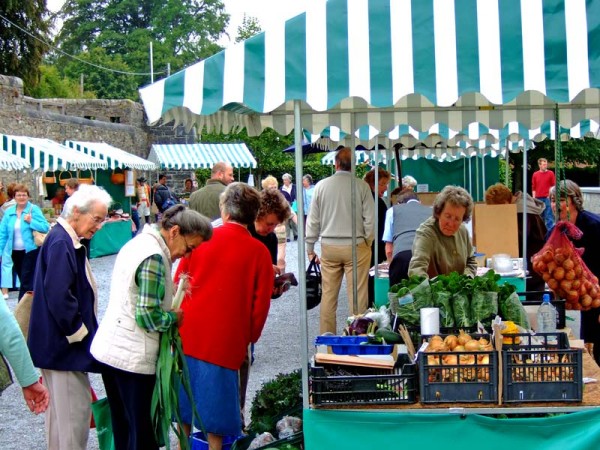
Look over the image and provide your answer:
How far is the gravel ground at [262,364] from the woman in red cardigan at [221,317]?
2.20 feet

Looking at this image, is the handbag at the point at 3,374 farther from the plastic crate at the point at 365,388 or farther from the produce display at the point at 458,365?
the produce display at the point at 458,365

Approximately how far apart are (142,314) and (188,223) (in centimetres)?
47

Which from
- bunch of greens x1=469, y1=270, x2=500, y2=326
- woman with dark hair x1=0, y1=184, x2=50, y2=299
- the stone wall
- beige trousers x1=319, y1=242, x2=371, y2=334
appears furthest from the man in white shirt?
the stone wall

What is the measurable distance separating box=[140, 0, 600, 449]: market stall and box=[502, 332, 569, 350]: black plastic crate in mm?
337

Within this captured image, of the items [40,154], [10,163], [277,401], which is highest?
[40,154]

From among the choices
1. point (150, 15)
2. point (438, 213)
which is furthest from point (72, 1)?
point (438, 213)

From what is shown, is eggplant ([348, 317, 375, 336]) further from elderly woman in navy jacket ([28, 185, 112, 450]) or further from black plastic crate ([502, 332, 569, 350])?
elderly woman in navy jacket ([28, 185, 112, 450])

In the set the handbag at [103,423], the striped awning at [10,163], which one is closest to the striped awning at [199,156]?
the striped awning at [10,163]

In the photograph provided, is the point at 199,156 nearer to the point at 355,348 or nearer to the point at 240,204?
the point at 240,204

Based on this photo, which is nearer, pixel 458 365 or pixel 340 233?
pixel 458 365

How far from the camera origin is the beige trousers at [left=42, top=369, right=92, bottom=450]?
13.6 ft

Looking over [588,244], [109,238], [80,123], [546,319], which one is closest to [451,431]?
[546,319]

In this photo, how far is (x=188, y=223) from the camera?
3939mm

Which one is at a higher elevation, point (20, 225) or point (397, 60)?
point (397, 60)
